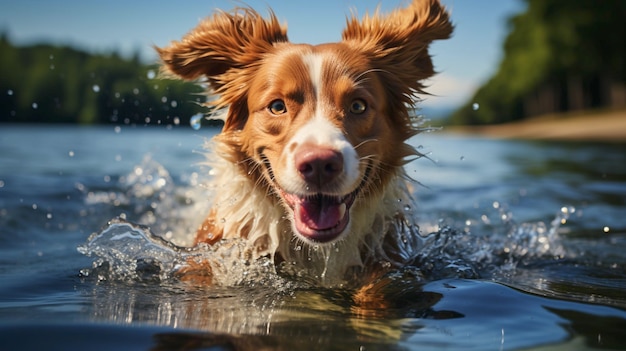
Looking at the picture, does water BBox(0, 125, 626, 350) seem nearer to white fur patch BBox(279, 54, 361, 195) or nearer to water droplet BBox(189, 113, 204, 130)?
water droplet BBox(189, 113, 204, 130)

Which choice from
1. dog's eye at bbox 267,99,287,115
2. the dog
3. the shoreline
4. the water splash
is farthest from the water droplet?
the shoreline

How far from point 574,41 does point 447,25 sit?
43.1 meters

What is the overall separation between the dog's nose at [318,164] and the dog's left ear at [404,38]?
1.25 metres

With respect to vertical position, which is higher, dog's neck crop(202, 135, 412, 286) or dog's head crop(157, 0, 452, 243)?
dog's head crop(157, 0, 452, 243)

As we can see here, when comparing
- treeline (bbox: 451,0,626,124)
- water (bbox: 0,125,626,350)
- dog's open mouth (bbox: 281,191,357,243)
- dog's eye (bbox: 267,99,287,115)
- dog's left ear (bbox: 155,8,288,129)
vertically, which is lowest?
water (bbox: 0,125,626,350)

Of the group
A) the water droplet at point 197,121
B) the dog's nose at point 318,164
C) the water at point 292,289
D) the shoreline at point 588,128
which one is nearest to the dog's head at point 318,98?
the dog's nose at point 318,164

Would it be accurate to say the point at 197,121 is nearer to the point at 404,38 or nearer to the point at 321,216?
the point at 404,38

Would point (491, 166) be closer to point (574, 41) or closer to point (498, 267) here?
point (498, 267)

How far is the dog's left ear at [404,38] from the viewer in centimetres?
519

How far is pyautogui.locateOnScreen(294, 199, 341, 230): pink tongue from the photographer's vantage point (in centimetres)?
A: 438

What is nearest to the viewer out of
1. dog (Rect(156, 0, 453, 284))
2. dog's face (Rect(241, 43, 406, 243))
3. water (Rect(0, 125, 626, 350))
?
water (Rect(0, 125, 626, 350))

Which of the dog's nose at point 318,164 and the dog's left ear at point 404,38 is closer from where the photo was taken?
the dog's nose at point 318,164

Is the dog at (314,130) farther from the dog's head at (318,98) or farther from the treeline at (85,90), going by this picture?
the treeline at (85,90)

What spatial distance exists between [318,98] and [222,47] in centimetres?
118
